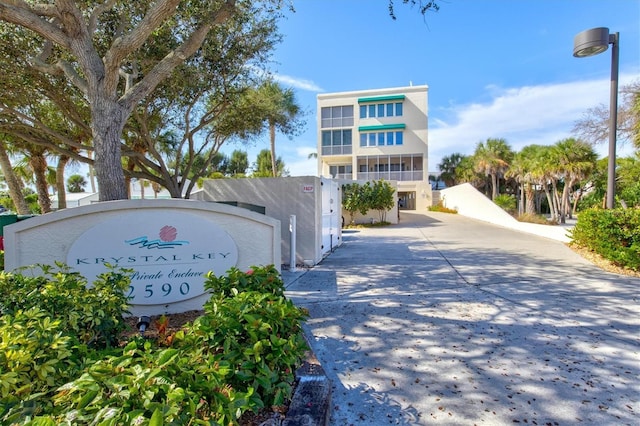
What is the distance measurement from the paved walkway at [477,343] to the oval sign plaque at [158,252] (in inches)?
63.3

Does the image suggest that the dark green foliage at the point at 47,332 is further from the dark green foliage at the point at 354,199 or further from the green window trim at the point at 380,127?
the green window trim at the point at 380,127

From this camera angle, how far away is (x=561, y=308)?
16.0 feet

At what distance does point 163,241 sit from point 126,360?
10.3 feet

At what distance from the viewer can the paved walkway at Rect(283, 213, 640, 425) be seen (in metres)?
2.64

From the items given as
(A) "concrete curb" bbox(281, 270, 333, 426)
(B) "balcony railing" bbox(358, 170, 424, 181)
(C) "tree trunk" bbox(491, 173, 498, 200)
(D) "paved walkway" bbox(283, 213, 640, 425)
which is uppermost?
(B) "balcony railing" bbox(358, 170, 424, 181)

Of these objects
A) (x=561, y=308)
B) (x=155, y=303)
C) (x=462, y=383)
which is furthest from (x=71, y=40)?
(x=561, y=308)

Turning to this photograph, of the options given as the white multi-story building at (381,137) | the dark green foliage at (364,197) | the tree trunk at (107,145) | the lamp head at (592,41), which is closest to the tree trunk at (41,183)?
the tree trunk at (107,145)

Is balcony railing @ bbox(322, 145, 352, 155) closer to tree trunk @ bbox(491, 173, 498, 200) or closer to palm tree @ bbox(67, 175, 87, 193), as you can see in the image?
tree trunk @ bbox(491, 173, 498, 200)

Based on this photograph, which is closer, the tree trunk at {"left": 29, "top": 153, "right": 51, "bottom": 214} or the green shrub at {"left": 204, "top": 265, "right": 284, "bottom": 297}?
the green shrub at {"left": 204, "top": 265, "right": 284, "bottom": 297}

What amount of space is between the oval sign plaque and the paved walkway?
1608mm

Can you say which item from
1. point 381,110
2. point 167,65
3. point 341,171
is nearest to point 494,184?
point 381,110

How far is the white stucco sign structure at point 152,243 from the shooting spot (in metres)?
4.05

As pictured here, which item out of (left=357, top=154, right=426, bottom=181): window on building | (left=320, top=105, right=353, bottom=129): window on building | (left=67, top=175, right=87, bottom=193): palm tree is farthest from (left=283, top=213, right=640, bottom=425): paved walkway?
(left=67, top=175, right=87, bottom=193): palm tree

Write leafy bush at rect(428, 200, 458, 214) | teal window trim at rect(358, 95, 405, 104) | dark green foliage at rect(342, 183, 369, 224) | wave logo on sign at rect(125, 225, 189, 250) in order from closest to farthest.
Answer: wave logo on sign at rect(125, 225, 189, 250), dark green foliage at rect(342, 183, 369, 224), leafy bush at rect(428, 200, 458, 214), teal window trim at rect(358, 95, 405, 104)
